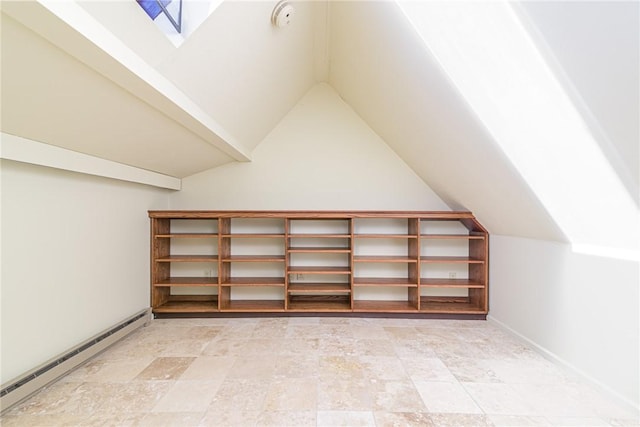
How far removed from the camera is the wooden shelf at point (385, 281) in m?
3.33

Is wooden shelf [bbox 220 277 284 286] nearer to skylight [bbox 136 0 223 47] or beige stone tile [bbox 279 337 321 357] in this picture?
beige stone tile [bbox 279 337 321 357]

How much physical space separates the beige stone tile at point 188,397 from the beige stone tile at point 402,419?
1.07 metres

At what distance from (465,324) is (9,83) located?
400 centimetres

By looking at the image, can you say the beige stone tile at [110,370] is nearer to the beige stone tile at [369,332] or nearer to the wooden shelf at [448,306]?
the beige stone tile at [369,332]

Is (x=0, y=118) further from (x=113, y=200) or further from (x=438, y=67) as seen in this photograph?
(x=438, y=67)

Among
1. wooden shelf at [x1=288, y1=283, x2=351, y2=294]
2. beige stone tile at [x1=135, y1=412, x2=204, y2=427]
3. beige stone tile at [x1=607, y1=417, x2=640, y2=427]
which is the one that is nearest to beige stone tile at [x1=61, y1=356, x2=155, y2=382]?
beige stone tile at [x1=135, y1=412, x2=204, y2=427]

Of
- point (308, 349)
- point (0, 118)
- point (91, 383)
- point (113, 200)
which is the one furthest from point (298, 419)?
point (113, 200)

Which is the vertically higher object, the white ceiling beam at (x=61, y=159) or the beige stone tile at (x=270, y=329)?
the white ceiling beam at (x=61, y=159)

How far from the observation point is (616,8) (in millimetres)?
937

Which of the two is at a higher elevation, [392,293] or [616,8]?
[616,8]

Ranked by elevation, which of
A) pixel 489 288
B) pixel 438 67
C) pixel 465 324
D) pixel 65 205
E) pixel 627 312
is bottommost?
pixel 465 324

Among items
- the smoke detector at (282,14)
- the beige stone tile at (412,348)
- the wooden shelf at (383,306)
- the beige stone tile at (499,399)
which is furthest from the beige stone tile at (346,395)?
the smoke detector at (282,14)

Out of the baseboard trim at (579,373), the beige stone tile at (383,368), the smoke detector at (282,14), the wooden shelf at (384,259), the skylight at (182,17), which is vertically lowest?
the beige stone tile at (383,368)

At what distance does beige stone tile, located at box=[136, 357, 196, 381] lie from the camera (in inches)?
83.5
